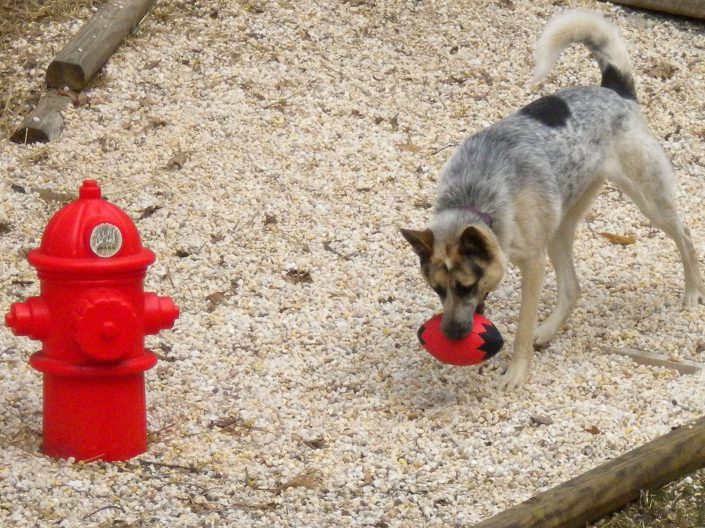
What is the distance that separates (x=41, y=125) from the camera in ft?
26.8

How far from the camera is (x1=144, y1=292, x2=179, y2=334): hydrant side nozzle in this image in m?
4.74

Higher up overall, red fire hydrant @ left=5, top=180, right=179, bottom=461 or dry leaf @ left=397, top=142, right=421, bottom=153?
red fire hydrant @ left=5, top=180, right=179, bottom=461

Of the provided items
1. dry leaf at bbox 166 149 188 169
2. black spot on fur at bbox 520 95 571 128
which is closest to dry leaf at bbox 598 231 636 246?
black spot on fur at bbox 520 95 571 128

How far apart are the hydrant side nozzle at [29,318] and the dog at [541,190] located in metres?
1.70

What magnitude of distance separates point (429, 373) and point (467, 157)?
1.18 m

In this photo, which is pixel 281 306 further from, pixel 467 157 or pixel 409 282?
pixel 467 157

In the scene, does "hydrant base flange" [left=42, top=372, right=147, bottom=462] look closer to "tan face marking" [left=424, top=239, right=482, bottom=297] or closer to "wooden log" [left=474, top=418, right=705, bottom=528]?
"tan face marking" [left=424, top=239, right=482, bottom=297]

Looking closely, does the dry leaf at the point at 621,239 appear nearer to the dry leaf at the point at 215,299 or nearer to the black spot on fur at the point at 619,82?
the black spot on fur at the point at 619,82

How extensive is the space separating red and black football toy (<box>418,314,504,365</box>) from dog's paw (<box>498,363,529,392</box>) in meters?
0.41

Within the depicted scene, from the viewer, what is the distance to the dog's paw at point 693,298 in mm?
6750

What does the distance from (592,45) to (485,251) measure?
208cm

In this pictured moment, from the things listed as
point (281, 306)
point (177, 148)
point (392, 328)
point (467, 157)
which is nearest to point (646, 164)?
point (467, 157)

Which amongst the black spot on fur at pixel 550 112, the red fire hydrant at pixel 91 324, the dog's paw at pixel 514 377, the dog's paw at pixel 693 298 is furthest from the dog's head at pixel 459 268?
the dog's paw at pixel 693 298

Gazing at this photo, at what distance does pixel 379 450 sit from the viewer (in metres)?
5.12
